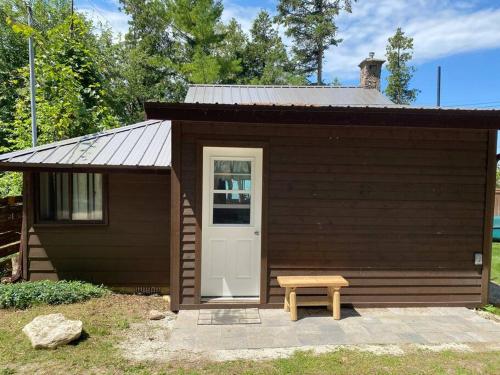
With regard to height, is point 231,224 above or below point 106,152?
below

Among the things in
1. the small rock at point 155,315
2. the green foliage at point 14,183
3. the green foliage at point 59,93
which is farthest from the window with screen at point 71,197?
the green foliage at point 14,183

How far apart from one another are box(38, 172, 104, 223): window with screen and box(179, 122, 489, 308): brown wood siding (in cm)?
221

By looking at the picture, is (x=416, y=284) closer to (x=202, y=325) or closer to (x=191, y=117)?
(x=202, y=325)

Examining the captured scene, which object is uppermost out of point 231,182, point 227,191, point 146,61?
point 146,61

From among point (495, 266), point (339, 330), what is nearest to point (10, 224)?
point (339, 330)

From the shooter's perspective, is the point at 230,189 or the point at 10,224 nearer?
the point at 230,189

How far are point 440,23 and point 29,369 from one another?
15135mm

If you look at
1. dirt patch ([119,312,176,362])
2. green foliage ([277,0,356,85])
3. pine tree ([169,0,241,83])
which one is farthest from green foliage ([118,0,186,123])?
dirt patch ([119,312,176,362])

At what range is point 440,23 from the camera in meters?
12.4

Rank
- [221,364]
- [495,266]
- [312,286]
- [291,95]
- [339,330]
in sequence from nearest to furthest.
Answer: [221,364] < [339,330] < [312,286] < [291,95] < [495,266]

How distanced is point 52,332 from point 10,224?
4.19m

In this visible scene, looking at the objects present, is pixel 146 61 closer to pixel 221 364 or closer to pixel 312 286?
pixel 312 286

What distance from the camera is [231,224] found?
15.8 feet

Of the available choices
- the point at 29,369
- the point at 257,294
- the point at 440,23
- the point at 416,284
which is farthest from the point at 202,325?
the point at 440,23
